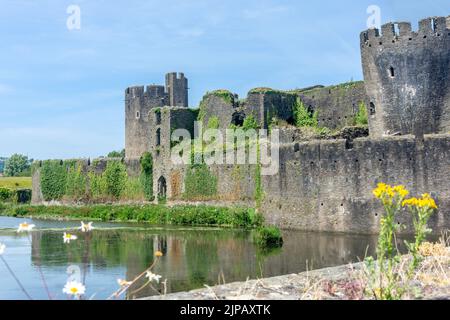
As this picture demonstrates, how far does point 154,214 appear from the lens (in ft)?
104

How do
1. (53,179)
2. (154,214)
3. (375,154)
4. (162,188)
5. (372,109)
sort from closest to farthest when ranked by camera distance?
(375,154), (372,109), (154,214), (162,188), (53,179)

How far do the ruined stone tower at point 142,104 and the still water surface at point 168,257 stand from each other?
21267 mm

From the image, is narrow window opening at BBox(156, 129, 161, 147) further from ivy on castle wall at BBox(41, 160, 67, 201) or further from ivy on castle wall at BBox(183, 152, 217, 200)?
ivy on castle wall at BBox(41, 160, 67, 201)

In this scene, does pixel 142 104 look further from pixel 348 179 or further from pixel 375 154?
pixel 375 154

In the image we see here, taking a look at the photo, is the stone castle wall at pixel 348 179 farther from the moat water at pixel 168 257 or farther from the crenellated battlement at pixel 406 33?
the crenellated battlement at pixel 406 33

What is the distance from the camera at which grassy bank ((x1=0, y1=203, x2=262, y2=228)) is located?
26.7m

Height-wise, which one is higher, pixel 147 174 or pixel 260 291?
pixel 147 174

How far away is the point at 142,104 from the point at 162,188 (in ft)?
42.5

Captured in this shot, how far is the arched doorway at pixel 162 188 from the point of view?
34756 millimetres

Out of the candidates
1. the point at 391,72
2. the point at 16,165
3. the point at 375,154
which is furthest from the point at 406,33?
the point at 16,165

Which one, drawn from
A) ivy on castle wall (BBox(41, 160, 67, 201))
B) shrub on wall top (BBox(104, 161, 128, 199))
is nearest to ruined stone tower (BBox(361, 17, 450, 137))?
shrub on wall top (BBox(104, 161, 128, 199))
